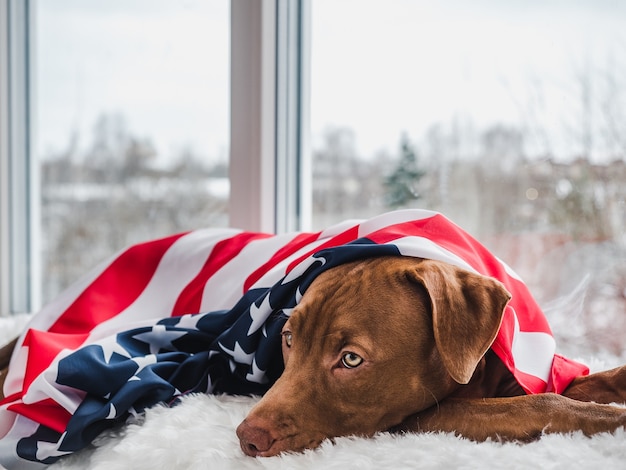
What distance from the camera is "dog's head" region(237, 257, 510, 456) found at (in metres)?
1.06

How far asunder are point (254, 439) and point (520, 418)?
39cm

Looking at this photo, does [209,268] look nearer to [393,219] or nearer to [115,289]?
[115,289]

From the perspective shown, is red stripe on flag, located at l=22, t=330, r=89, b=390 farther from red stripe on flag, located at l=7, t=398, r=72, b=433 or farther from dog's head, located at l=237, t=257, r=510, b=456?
dog's head, located at l=237, t=257, r=510, b=456

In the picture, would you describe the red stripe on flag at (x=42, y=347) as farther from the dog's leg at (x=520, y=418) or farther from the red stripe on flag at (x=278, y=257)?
the dog's leg at (x=520, y=418)

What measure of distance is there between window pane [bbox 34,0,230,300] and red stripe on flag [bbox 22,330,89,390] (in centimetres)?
109

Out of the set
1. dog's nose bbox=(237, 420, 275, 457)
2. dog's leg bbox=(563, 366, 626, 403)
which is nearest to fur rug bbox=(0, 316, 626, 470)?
dog's nose bbox=(237, 420, 275, 457)

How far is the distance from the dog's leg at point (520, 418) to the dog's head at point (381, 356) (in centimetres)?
4

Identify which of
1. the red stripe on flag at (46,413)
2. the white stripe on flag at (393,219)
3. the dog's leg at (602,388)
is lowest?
the red stripe on flag at (46,413)

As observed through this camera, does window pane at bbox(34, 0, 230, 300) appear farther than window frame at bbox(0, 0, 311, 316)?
Yes

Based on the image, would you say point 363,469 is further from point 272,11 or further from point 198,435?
point 272,11

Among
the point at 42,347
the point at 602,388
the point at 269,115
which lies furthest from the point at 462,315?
the point at 269,115

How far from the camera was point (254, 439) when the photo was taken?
1055 millimetres

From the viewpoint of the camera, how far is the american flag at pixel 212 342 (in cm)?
123

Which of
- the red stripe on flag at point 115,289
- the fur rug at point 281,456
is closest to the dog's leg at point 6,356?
the red stripe on flag at point 115,289
